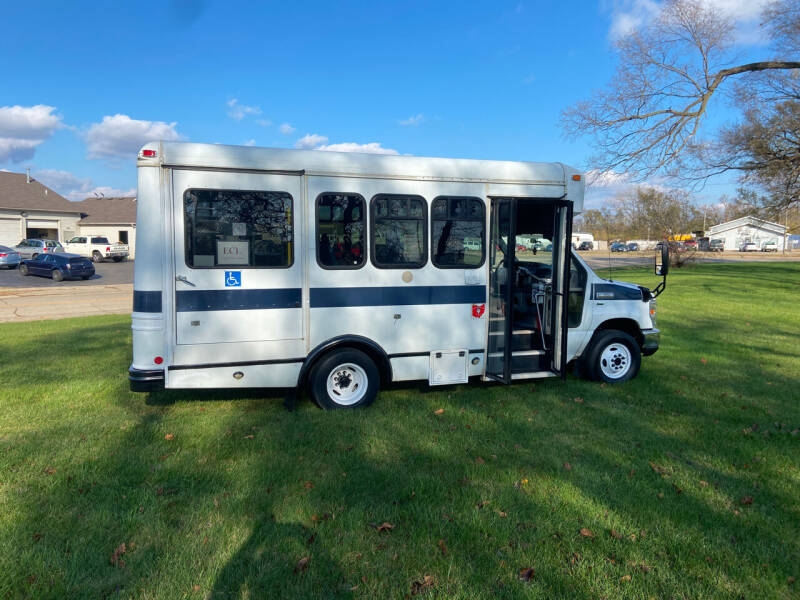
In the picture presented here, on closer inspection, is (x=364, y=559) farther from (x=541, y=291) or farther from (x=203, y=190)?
(x=541, y=291)

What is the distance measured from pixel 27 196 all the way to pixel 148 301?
145ft

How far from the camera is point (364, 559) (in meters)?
3.18

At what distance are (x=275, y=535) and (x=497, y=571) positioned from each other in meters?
1.43

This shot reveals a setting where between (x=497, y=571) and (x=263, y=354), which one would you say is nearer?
(x=497, y=571)

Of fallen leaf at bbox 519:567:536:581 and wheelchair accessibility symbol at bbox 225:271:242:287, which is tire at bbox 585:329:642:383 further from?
wheelchair accessibility symbol at bbox 225:271:242:287

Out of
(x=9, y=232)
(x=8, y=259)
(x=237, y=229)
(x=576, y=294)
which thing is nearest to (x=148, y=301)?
(x=237, y=229)

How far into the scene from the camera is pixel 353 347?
5781mm

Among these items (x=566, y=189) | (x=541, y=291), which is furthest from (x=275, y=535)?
(x=566, y=189)

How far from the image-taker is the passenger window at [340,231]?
555cm

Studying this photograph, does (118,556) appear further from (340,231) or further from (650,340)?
(650,340)

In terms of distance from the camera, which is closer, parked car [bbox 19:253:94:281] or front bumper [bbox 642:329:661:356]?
front bumper [bbox 642:329:661:356]

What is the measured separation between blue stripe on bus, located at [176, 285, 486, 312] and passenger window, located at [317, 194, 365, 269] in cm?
32

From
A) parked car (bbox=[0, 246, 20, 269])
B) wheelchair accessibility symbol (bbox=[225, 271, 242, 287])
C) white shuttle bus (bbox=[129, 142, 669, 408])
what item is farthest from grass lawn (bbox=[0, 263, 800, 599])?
parked car (bbox=[0, 246, 20, 269])

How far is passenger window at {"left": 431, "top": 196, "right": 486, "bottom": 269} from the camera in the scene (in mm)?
5945
